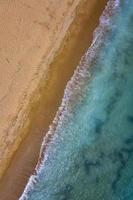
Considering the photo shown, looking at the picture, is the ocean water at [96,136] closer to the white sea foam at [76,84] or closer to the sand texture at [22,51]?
the white sea foam at [76,84]

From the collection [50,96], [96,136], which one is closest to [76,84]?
[50,96]

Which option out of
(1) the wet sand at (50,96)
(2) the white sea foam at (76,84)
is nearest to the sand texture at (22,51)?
(1) the wet sand at (50,96)

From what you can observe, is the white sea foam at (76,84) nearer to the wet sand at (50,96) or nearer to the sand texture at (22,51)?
the wet sand at (50,96)

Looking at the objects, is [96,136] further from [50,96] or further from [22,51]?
[22,51]

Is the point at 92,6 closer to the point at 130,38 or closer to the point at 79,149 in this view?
the point at 130,38

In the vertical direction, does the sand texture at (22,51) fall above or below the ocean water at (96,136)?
above

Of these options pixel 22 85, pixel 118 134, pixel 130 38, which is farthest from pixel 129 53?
pixel 22 85

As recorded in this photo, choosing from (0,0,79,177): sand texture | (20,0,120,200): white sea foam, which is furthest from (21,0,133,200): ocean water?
(0,0,79,177): sand texture

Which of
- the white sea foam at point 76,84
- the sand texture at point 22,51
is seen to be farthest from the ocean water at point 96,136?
the sand texture at point 22,51
